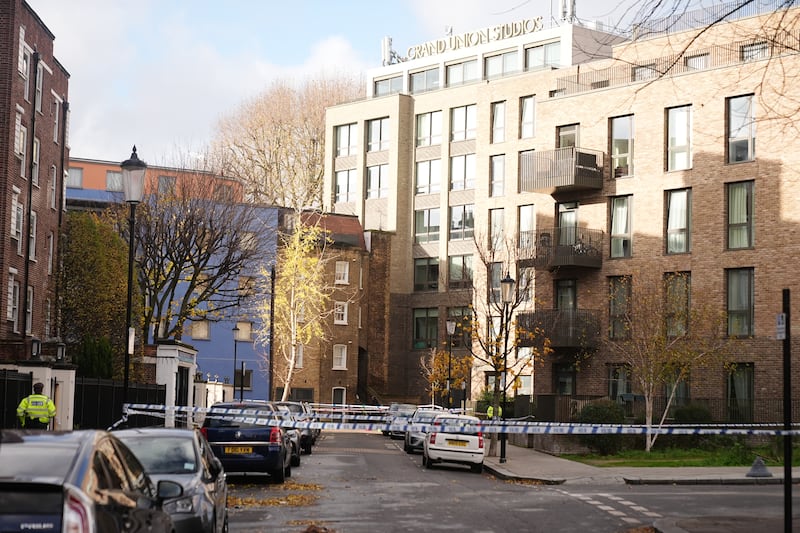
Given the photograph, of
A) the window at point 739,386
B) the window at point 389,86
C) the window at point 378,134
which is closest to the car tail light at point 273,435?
the window at point 739,386

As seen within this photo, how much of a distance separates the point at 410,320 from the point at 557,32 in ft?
65.5

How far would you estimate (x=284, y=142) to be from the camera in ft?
269

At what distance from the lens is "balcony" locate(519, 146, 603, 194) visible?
51.3 m

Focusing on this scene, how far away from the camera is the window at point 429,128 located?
7444 cm

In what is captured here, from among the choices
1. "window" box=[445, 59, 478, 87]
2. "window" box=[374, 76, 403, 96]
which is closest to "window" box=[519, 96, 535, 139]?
"window" box=[445, 59, 478, 87]

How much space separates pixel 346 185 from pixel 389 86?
30.8ft

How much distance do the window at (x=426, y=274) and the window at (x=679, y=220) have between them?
25.7 meters

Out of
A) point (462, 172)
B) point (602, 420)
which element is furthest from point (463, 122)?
point (602, 420)

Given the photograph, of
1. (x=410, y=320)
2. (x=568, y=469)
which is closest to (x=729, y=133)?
(x=568, y=469)

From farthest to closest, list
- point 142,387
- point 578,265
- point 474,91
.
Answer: point 474,91
point 578,265
point 142,387

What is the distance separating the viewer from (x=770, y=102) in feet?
143

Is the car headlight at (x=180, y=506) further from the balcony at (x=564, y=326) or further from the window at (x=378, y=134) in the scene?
the window at (x=378, y=134)

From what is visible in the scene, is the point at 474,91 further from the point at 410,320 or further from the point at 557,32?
the point at 410,320

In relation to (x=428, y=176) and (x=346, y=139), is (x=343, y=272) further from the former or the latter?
(x=346, y=139)
